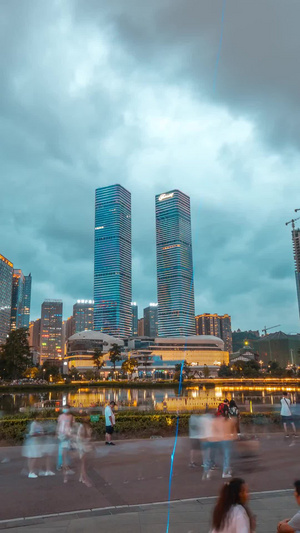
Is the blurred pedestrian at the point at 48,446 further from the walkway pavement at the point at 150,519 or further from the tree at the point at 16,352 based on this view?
the tree at the point at 16,352

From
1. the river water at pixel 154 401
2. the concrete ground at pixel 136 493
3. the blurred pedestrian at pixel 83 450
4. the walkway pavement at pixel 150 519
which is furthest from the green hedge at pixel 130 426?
the walkway pavement at pixel 150 519

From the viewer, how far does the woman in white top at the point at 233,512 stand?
3.62 m

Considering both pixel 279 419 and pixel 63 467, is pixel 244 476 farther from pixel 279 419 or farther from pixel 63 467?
pixel 279 419

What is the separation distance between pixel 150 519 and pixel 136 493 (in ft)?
5.89

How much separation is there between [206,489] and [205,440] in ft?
5.02

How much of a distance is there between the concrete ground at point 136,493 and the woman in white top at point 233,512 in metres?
2.88

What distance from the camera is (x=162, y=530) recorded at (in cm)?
618

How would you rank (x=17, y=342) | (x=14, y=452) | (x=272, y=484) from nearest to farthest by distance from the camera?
(x=272, y=484) < (x=14, y=452) < (x=17, y=342)

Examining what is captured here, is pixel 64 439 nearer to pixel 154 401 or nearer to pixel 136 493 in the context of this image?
pixel 136 493

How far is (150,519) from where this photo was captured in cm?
668

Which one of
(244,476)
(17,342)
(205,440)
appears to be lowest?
(244,476)

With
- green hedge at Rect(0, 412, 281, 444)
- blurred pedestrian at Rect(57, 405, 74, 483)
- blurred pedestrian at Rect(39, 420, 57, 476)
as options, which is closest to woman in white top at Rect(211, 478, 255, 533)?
blurred pedestrian at Rect(57, 405, 74, 483)

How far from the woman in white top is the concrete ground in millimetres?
2875

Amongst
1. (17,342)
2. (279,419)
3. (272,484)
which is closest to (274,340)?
(17,342)
